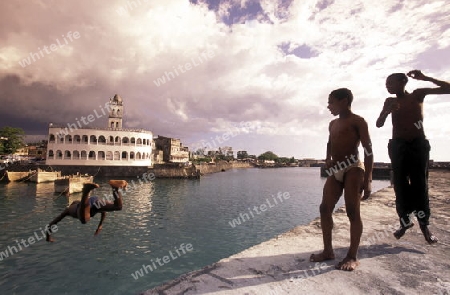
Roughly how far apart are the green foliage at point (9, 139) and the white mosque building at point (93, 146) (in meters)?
18.6

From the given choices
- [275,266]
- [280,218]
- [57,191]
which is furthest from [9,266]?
[57,191]

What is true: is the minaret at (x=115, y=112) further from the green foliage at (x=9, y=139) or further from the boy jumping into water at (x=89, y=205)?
the boy jumping into water at (x=89, y=205)

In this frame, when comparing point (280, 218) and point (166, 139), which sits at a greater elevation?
point (166, 139)

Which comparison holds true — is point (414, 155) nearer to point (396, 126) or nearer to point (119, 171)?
point (396, 126)

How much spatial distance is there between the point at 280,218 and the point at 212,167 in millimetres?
68700

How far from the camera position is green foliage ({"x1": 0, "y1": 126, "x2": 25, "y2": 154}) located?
61.3 metres

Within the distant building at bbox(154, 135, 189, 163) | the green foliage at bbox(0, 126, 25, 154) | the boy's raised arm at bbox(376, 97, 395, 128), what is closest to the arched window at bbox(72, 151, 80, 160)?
the green foliage at bbox(0, 126, 25, 154)

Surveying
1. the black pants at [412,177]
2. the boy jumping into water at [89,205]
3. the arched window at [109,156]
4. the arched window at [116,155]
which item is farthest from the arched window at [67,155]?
the black pants at [412,177]

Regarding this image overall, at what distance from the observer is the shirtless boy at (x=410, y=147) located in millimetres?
3584

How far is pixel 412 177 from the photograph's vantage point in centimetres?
365

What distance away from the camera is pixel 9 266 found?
10.6 metres

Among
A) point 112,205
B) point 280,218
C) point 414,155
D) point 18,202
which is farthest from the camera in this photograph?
point 18,202

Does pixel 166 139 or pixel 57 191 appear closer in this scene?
pixel 57 191

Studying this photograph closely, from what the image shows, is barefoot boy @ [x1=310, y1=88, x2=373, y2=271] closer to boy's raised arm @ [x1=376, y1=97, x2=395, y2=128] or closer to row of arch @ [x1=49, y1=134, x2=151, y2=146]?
boy's raised arm @ [x1=376, y1=97, x2=395, y2=128]
